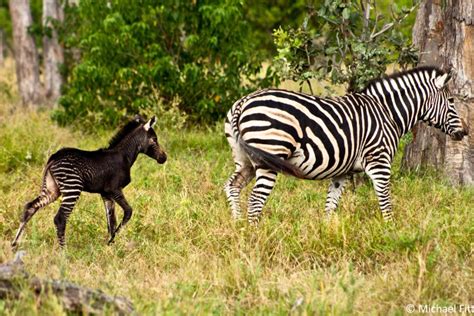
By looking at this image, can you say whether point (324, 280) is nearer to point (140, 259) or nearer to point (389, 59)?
point (140, 259)

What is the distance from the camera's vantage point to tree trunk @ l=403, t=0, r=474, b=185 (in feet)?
29.1

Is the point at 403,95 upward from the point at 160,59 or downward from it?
downward

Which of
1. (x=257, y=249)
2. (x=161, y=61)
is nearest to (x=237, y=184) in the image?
(x=257, y=249)

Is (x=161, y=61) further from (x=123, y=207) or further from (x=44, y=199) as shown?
(x=44, y=199)

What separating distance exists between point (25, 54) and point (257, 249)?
11374 millimetres

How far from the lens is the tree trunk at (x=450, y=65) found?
8883 millimetres

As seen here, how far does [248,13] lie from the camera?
64.5 ft

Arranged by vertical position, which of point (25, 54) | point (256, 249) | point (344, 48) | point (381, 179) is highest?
point (344, 48)

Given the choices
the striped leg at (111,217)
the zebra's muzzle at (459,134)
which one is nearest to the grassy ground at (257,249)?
the striped leg at (111,217)

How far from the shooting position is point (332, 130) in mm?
7418

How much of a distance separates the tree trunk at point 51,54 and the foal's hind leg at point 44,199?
8.99 m

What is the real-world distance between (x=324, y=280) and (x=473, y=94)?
14.2 feet

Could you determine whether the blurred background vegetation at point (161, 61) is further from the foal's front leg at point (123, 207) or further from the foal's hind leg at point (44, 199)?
the foal's hind leg at point (44, 199)

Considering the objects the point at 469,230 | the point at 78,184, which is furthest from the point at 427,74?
the point at 78,184
